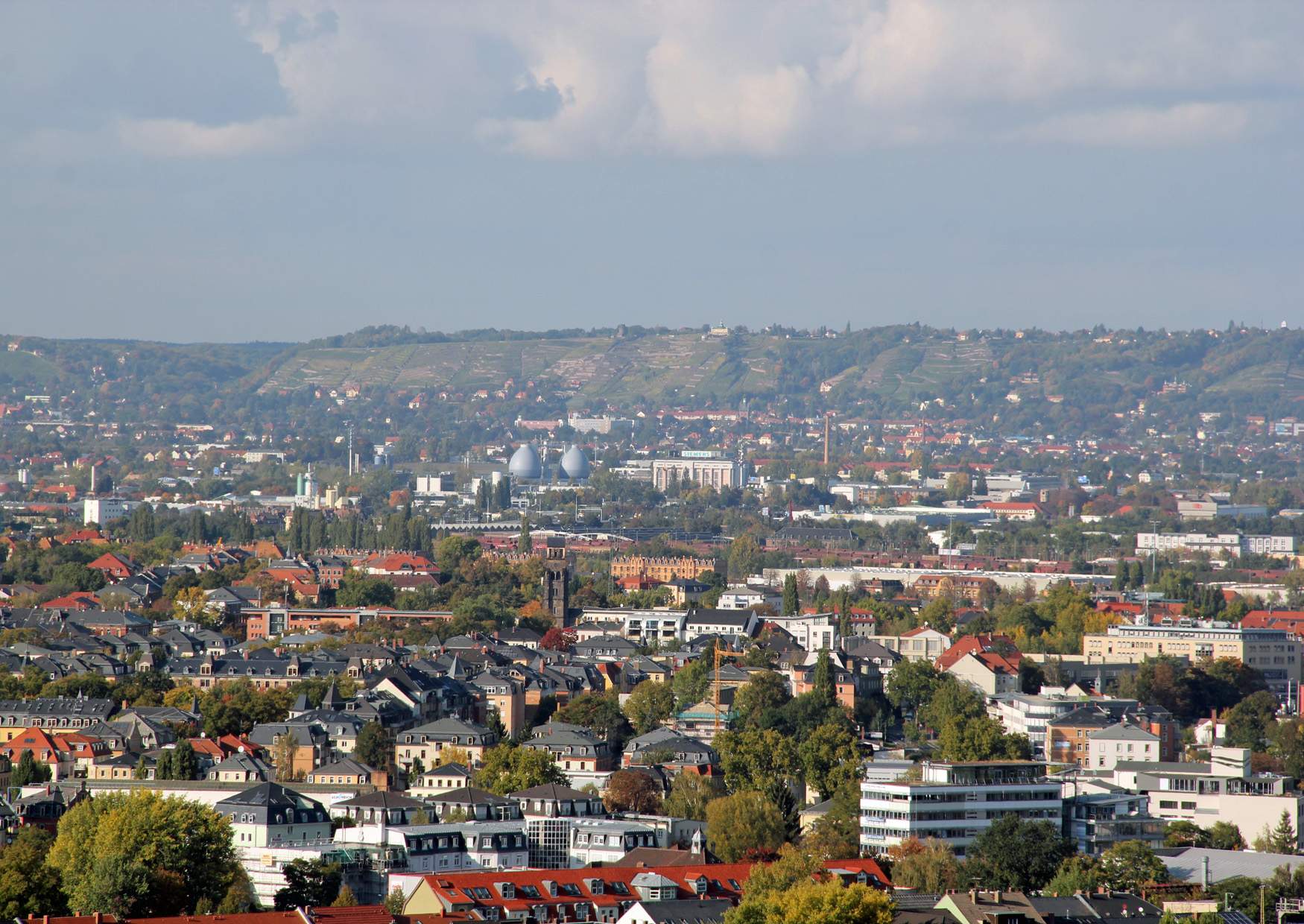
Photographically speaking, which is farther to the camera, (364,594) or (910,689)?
(364,594)

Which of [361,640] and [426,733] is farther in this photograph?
[361,640]

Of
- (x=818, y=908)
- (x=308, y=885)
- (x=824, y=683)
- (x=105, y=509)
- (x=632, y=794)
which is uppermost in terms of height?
(x=818, y=908)

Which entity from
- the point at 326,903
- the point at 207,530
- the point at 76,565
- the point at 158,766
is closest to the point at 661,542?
the point at 207,530

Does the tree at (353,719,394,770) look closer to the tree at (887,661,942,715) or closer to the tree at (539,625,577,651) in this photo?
the tree at (887,661,942,715)

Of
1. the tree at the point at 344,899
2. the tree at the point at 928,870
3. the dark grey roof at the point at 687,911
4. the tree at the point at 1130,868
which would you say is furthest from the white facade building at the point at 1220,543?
the dark grey roof at the point at 687,911

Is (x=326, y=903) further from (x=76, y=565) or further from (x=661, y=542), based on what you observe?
(x=661, y=542)

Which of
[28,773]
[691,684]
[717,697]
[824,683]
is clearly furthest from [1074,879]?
[691,684]

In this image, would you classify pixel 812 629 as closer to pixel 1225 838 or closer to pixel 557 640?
pixel 557 640
